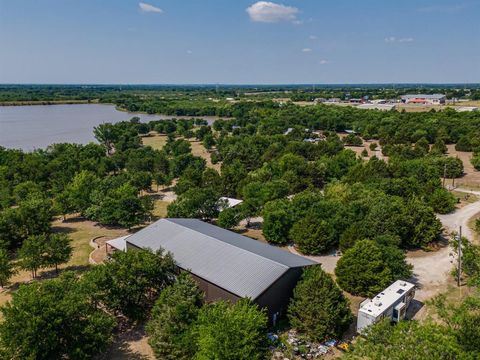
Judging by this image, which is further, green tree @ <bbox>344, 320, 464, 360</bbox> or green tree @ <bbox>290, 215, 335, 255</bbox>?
green tree @ <bbox>290, 215, 335, 255</bbox>

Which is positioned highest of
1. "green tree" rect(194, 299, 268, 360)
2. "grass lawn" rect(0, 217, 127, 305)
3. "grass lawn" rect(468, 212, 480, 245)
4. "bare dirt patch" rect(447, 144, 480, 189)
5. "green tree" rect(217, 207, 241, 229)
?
"green tree" rect(194, 299, 268, 360)

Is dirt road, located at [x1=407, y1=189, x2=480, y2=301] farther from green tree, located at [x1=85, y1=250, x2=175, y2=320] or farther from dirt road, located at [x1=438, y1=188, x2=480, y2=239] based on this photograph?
green tree, located at [x1=85, y1=250, x2=175, y2=320]

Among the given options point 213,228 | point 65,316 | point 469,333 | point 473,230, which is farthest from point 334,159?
point 65,316

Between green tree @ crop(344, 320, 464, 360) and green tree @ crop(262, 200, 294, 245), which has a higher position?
green tree @ crop(344, 320, 464, 360)

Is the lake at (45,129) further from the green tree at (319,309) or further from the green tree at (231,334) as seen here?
the green tree at (319,309)

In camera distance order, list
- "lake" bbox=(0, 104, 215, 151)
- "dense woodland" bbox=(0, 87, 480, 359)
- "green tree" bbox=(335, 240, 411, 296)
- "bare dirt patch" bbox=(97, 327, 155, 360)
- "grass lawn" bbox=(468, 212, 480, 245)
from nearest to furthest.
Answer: "dense woodland" bbox=(0, 87, 480, 359)
"bare dirt patch" bbox=(97, 327, 155, 360)
"green tree" bbox=(335, 240, 411, 296)
"grass lawn" bbox=(468, 212, 480, 245)
"lake" bbox=(0, 104, 215, 151)

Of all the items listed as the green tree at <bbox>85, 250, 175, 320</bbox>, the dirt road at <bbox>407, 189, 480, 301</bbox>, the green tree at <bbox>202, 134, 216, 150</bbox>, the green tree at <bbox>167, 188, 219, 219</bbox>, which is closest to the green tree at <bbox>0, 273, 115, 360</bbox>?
the green tree at <bbox>85, 250, 175, 320</bbox>

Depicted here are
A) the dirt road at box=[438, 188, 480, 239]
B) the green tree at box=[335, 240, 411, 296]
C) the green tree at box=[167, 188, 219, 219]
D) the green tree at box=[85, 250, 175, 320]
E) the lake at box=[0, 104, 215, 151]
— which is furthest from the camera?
the lake at box=[0, 104, 215, 151]
